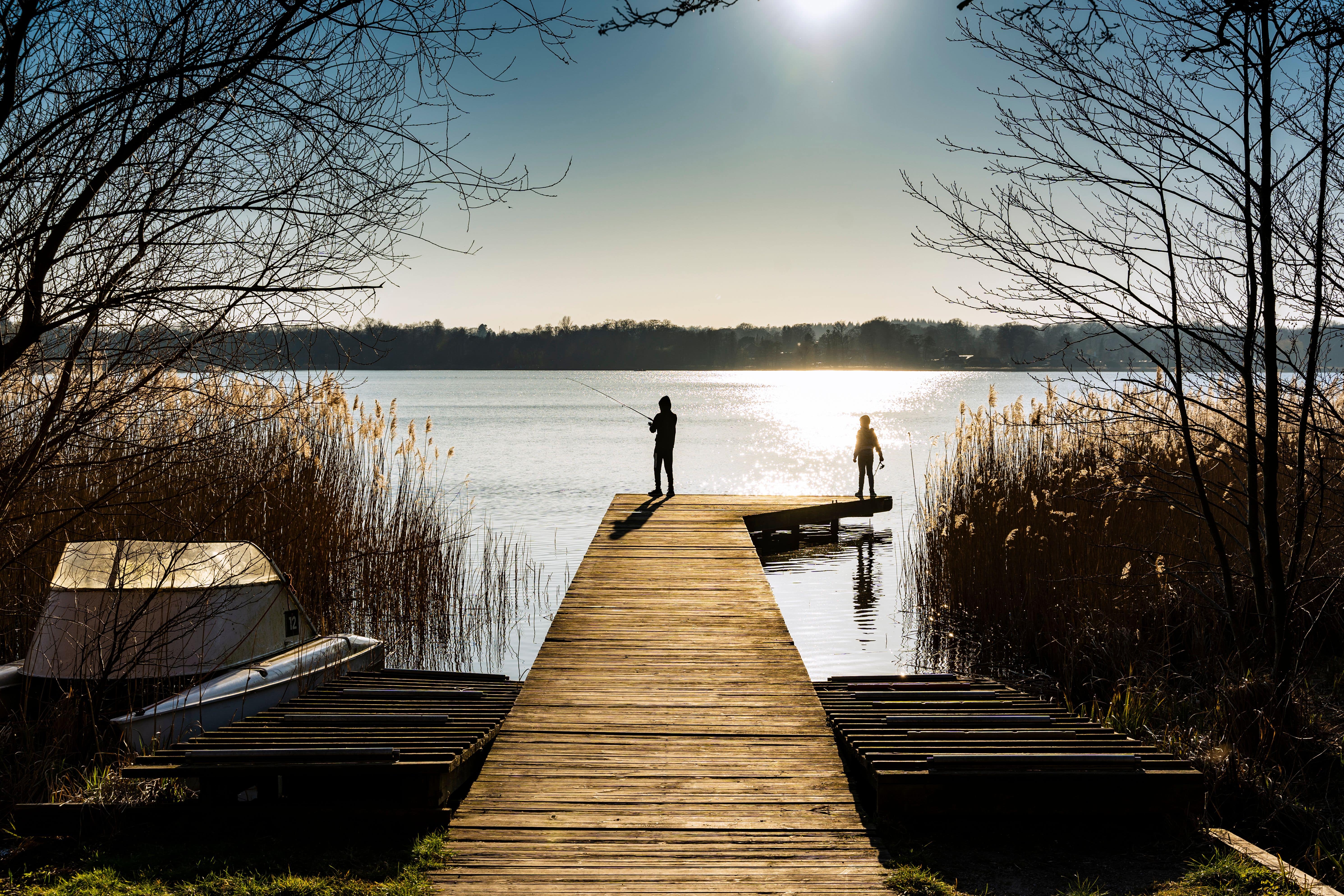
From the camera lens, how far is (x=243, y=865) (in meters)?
3.88

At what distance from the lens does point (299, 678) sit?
660cm

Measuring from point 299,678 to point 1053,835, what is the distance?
4.79 metres

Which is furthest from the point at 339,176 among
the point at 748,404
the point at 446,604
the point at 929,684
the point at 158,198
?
the point at 748,404

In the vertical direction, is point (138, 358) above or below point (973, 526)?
above

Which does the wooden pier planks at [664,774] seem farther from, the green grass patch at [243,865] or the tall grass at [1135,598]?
the tall grass at [1135,598]

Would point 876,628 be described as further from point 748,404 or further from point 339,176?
point 748,404

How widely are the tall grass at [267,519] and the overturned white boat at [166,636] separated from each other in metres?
0.20

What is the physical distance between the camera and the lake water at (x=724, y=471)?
12047 millimetres

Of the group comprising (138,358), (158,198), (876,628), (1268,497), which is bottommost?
(876,628)

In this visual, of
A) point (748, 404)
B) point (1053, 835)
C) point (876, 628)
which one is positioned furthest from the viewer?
point (748, 404)

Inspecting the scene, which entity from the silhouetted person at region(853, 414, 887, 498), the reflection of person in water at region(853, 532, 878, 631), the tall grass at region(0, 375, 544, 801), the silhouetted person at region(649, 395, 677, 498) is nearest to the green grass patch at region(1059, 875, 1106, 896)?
the tall grass at region(0, 375, 544, 801)

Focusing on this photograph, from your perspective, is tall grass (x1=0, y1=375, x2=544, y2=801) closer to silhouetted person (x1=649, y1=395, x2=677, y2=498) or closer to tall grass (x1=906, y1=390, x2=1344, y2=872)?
silhouetted person (x1=649, y1=395, x2=677, y2=498)

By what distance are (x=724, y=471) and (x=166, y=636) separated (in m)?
27.0

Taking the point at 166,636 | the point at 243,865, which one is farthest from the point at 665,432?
the point at 243,865
